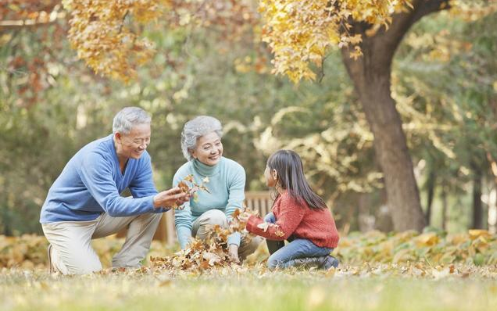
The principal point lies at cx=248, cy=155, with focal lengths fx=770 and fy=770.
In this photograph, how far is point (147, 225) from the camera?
6820mm

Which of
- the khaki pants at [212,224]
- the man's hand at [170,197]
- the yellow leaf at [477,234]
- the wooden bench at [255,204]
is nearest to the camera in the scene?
the man's hand at [170,197]

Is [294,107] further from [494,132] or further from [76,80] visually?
[76,80]

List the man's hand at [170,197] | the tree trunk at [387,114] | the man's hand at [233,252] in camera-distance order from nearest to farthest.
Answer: the man's hand at [170,197] < the man's hand at [233,252] < the tree trunk at [387,114]

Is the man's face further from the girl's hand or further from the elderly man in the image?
the girl's hand

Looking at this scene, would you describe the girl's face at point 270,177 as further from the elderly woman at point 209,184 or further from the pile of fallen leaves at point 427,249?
the pile of fallen leaves at point 427,249

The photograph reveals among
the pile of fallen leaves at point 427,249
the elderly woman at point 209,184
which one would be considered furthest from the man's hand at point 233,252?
the pile of fallen leaves at point 427,249

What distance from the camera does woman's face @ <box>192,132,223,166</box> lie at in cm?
663

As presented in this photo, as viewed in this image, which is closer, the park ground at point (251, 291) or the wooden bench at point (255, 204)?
the park ground at point (251, 291)

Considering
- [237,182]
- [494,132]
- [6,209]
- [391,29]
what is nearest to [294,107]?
[494,132]

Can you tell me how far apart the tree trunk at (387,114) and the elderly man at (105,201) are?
504cm

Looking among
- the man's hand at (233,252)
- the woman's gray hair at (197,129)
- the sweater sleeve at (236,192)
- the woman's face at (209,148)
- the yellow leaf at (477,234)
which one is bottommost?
the yellow leaf at (477,234)

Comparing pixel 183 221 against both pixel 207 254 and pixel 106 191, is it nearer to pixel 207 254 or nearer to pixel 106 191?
pixel 207 254

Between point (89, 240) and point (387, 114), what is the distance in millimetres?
5891

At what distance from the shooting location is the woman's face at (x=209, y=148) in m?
6.63
